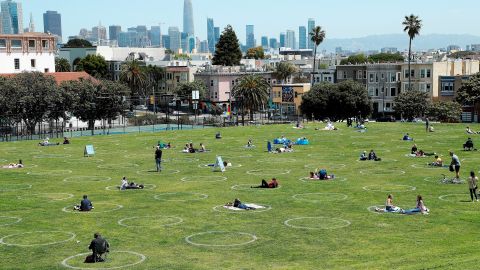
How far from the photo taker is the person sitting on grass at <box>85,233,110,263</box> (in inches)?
1203

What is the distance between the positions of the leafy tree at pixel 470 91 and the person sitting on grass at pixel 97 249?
11212 centimetres

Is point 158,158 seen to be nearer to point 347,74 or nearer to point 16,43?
point 16,43

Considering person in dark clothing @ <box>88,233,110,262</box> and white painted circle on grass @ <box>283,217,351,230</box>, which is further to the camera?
white painted circle on grass @ <box>283,217,351,230</box>

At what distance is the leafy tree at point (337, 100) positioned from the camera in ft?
457

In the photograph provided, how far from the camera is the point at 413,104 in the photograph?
135m

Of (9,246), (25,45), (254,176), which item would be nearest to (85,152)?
(254,176)

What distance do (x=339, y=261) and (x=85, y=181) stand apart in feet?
107

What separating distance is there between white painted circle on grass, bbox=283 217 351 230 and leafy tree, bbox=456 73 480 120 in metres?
99.6

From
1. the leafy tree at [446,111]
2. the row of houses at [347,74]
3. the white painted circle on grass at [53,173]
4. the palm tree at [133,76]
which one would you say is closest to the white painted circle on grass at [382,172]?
the white painted circle on grass at [53,173]

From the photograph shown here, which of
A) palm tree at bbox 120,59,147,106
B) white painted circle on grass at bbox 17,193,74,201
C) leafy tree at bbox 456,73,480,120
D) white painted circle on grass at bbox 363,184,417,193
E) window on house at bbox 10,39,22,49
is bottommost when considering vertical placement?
white painted circle on grass at bbox 17,193,74,201

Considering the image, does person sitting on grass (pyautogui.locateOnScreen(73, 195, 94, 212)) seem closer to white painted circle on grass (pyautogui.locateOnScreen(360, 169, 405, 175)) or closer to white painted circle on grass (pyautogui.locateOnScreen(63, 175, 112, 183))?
white painted circle on grass (pyautogui.locateOnScreen(63, 175, 112, 183))

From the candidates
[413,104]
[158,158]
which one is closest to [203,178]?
[158,158]

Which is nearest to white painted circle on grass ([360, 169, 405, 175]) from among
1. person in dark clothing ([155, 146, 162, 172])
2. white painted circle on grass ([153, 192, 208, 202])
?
white painted circle on grass ([153, 192, 208, 202])

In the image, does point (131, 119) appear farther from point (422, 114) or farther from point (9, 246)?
point (9, 246)
